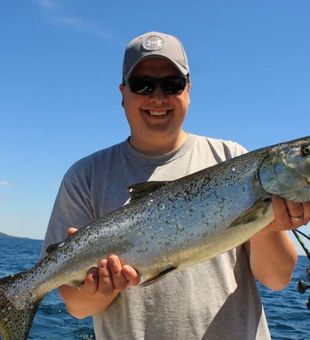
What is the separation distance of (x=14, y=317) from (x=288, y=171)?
99.4 inches

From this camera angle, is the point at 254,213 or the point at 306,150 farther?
the point at 306,150

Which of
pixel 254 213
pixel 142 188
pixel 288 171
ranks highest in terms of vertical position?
pixel 142 188

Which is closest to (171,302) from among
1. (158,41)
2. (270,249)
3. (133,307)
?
(133,307)

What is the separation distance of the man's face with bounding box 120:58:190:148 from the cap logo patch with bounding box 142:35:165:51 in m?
0.11

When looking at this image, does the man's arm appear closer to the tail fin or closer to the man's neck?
the man's neck

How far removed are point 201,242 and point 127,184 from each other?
3.10ft

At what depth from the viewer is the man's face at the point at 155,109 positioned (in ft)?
15.8

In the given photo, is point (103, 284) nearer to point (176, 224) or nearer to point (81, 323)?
point (176, 224)

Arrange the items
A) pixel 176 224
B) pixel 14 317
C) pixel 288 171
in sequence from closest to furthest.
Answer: pixel 288 171 < pixel 176 224 < pixel 14 317

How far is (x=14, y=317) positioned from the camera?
4.67 meters

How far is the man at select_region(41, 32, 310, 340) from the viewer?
4.36 m

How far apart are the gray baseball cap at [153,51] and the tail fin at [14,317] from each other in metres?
2.07

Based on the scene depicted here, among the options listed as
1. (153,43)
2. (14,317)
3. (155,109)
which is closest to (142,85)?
(155,109)

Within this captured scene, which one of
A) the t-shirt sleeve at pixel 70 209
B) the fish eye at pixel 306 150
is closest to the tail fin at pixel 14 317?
the t-shirt sleeve at pixel 70 209
